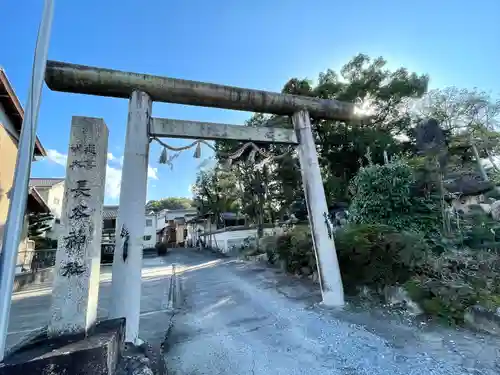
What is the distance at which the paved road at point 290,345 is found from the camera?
2.86 metres

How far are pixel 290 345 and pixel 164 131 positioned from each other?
151 inches

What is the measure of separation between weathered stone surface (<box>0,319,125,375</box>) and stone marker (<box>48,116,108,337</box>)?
6.3 inches

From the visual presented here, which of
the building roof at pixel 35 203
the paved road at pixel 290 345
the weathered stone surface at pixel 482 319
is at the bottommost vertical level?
the paved road at pixel 290 345

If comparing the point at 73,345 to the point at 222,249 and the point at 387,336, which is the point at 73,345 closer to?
the point at 387,336

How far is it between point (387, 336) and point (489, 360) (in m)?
1.02

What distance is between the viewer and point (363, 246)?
17.1 ft

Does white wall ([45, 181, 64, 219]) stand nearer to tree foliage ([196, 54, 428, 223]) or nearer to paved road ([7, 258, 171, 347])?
paved road ([7, 258, 171, 347])

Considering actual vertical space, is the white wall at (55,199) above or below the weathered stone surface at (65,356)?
above

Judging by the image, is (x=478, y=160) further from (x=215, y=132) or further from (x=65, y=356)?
(x=65, y=356)

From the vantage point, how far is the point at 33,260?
11.7m

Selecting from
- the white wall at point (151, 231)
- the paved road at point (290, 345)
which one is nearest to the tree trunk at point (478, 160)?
the paved road at point (290, 345)

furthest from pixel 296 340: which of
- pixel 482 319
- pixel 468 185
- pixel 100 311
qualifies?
pixel 468 185

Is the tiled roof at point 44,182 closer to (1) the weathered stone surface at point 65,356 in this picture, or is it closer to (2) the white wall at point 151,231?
(2) the white wall at point 151,231

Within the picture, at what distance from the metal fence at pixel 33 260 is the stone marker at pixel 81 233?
403 inches
